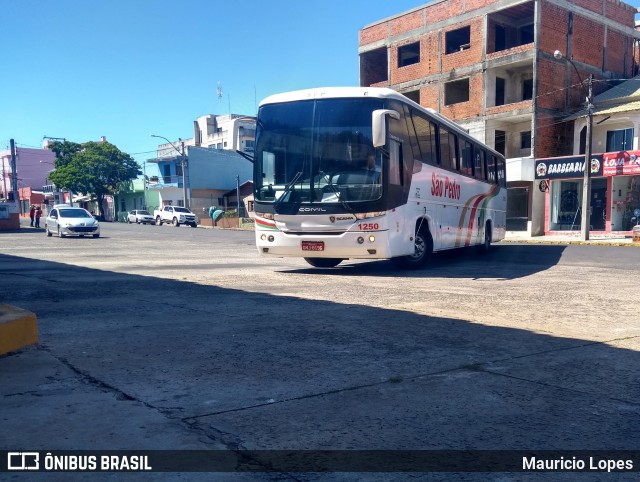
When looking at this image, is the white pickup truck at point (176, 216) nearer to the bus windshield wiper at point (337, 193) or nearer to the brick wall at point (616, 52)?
the brick wall at point (616, 52)

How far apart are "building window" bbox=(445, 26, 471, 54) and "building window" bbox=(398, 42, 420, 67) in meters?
2.55

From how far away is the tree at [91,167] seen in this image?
60.2m

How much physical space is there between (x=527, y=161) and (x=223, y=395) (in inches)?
1194

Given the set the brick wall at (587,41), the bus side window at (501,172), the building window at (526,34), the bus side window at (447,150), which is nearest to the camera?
the bus side window at (447,150)

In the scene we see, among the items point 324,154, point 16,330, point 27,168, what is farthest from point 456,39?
point 27,168

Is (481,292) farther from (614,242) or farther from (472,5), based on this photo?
(472,5)

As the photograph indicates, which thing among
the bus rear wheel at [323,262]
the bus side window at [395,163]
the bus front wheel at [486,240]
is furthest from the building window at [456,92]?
the bus side window at [395,163]

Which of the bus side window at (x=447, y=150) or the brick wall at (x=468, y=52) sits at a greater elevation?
the brick wall at (x=468, y=52)

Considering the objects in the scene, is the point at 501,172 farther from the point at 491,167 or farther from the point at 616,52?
the point at 616,52

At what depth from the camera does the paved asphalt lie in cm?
294

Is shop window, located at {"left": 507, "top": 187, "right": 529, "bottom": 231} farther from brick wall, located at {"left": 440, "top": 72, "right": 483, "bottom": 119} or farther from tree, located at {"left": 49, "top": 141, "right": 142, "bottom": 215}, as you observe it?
tree, located at {"left": 49, "top": 141, "right": 142, "bottom": 215}

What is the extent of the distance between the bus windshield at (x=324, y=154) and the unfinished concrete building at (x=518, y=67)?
22.9 m

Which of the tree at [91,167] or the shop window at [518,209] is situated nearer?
the shop window at [518,209]

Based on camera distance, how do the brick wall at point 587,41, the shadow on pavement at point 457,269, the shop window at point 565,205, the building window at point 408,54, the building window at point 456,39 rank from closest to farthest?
the shadow on pavement at point 457,269
the shop window at point 565,205
the brick wall at point 587,41
the building window at point 456,39
the building window at point 408,54
